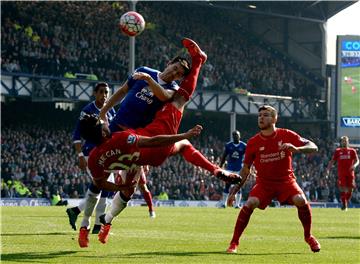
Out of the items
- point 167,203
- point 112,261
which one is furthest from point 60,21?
point 112,261

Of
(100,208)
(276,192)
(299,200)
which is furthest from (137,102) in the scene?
(100,208)

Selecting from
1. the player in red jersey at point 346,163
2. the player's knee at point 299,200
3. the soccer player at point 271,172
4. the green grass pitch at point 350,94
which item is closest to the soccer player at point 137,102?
the soccer player at point 271,172

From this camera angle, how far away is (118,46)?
51.2 metres

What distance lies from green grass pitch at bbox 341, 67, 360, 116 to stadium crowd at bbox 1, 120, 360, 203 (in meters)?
3.84

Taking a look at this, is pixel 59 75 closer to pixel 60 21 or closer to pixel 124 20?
pixel 60 21

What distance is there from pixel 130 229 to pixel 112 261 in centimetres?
655

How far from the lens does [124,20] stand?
74.0ft

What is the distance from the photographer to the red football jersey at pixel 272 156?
13500 millimetres

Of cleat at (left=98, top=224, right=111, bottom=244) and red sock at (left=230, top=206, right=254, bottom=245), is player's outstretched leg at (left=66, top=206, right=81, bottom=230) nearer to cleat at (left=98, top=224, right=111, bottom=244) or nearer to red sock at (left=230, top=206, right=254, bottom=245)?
cleat at (left=98, top=224, right=111, bottom=244)

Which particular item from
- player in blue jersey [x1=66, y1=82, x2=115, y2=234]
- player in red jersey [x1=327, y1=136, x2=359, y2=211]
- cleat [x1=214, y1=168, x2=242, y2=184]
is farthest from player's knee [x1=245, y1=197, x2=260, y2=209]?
player in red jersey [x1=327, y1=136, x2=359, y2=211]

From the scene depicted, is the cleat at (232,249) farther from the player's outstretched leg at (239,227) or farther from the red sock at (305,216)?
the red sock at (305,216)

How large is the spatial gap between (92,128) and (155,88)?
1.31 metres

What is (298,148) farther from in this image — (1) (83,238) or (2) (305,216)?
(1) (83,238)

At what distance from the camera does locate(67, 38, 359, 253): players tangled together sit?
11508 millimetres
